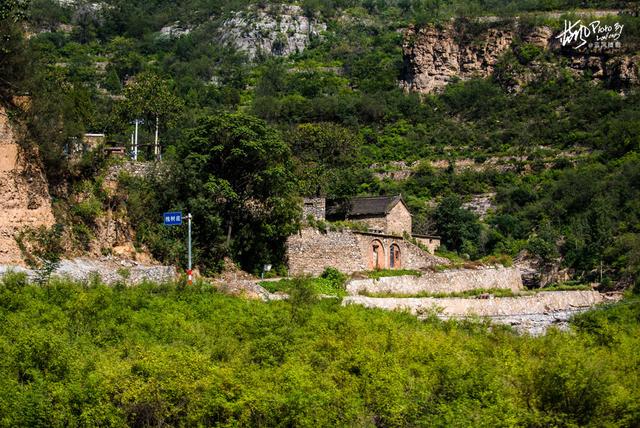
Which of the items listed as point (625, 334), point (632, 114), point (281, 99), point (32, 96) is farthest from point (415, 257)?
point (281, 99)

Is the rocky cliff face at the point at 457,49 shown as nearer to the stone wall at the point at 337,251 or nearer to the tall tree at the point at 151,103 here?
the tall tree at the point at 151,103

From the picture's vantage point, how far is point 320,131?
7219 centimetres

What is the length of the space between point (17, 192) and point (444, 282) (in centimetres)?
2149

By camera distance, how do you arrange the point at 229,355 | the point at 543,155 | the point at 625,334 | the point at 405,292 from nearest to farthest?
the point at 229,355
the point at 625,334
the point at 405,292
the point at 543,155

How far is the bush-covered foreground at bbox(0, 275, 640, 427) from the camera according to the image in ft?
72.5

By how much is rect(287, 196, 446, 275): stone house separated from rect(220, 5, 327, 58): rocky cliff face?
9526cm

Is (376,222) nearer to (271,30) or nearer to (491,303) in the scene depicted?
(491,303)

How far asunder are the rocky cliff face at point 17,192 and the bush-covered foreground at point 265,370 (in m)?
4.62

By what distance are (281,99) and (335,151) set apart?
119 feet

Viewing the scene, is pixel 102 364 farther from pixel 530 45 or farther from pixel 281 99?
pixel 530 45

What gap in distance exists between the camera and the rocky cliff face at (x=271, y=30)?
148000 mm

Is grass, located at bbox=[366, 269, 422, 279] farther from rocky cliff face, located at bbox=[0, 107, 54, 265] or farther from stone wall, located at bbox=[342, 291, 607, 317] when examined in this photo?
rocky cliff face, located at bbox=[0, 107, 54, 265]

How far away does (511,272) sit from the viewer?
52750mm

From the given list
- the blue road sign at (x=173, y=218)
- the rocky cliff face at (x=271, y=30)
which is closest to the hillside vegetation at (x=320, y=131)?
the rocky cliff face at (x=271, y=30)
